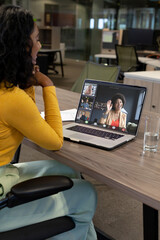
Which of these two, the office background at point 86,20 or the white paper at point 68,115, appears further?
the office background at point 86,20

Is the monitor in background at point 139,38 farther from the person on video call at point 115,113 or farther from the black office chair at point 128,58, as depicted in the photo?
the person on video call at point 115,113

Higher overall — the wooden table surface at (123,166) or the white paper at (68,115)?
the white paper at (68,115)

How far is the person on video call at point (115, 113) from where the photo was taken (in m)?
1.48

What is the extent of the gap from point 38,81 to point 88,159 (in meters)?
0.46

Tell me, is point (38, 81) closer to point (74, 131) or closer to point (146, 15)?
point (74, 131)

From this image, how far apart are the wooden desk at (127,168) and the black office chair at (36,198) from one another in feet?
0.38

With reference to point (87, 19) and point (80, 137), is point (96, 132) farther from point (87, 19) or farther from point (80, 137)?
point (87, 19)

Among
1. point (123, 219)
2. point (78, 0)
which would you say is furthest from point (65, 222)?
point (78, 0)

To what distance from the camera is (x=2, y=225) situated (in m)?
1.10

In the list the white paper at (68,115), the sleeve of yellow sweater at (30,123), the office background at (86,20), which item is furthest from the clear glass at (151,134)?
the office background at (86,20)

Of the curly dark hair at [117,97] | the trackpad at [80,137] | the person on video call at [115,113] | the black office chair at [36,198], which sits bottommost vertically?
the black office chair at [36,198]

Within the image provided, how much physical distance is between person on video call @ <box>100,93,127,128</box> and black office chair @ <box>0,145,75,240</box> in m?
0.49

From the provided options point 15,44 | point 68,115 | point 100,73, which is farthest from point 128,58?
point 15,44

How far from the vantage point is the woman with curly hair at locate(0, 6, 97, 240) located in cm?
111
